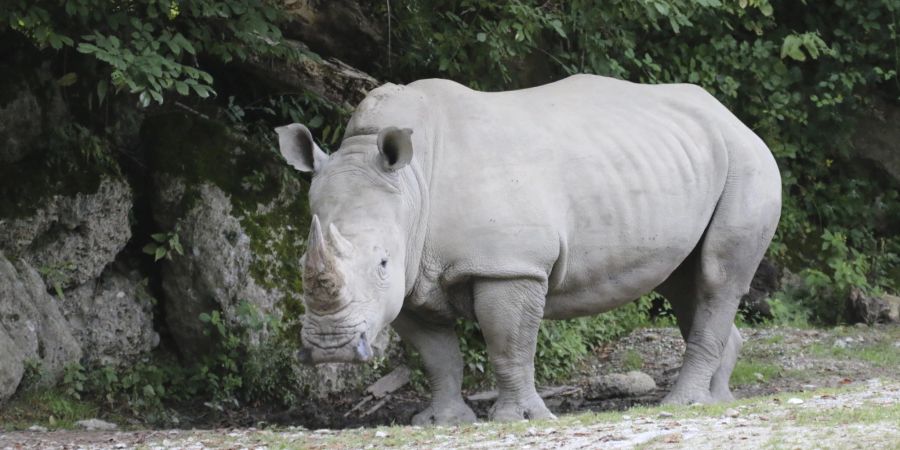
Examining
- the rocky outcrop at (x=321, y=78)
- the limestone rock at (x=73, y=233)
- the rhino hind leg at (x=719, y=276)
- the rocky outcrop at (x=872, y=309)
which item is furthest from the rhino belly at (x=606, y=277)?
the rocky outcrop at (x=872, y=309)

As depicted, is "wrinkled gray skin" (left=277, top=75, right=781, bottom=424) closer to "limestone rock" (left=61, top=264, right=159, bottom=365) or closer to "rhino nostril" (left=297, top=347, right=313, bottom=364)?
"rhino nostril" (left=297, top=347, right=313, bottom=364)

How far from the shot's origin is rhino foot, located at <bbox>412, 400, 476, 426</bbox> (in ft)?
26.7

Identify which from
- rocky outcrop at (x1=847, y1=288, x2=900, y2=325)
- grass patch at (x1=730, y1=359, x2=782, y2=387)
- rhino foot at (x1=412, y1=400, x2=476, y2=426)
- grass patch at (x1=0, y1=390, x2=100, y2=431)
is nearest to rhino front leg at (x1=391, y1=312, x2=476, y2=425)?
rhino foot at (x1=412, y1=400, x2=476, y2=426)

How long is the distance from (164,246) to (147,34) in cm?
182

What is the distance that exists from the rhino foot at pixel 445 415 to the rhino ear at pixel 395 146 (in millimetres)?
1584

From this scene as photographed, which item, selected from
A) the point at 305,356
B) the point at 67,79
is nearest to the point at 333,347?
the point at 305,356

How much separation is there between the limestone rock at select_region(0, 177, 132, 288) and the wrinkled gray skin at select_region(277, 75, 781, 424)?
2280 millimetres

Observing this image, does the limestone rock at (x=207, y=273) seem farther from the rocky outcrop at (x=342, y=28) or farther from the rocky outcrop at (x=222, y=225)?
the rocky outcrop at (x=342, y=28)

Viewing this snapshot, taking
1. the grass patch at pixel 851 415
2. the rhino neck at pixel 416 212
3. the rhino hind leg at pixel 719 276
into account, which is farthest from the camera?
the rhino hind leg at pixel 719 276

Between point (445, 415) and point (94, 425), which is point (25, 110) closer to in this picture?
point (94, 425)

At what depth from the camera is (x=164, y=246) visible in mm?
9531

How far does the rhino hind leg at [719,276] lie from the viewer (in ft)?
28.4

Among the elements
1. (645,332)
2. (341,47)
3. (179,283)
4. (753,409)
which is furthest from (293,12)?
(753,409)

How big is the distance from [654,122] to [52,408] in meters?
4.00
